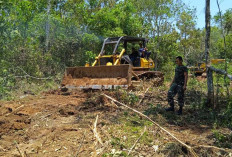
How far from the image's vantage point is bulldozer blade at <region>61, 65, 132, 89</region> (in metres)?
9.78

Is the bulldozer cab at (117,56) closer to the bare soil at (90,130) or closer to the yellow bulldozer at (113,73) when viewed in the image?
the yellow bulldozer at (113,73)

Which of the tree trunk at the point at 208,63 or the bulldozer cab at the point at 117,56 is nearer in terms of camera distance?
the tree trunk at the point at 208,63

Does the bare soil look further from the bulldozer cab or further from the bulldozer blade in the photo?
the bulldozer cab

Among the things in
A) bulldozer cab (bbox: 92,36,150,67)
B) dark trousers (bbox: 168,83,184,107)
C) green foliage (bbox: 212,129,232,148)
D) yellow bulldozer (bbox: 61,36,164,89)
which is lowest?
green foliage (bbox: 212,129,232,148)

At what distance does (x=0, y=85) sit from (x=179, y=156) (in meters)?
8.62

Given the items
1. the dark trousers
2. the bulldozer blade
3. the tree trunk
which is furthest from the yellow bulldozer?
the tree trunk

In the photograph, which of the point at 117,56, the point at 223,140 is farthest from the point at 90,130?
the point at 117,56

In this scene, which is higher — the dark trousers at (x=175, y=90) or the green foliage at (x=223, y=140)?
the dark trousers at (x=175, y=90)

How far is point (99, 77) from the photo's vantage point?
10531 mm

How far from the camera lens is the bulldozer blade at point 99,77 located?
385 inches

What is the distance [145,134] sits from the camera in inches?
200

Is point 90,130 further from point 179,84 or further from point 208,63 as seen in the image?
point 208,63

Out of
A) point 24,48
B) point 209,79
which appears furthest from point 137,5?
point 209,79

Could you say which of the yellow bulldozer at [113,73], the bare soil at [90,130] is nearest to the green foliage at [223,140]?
the bare soil at [90,130]
